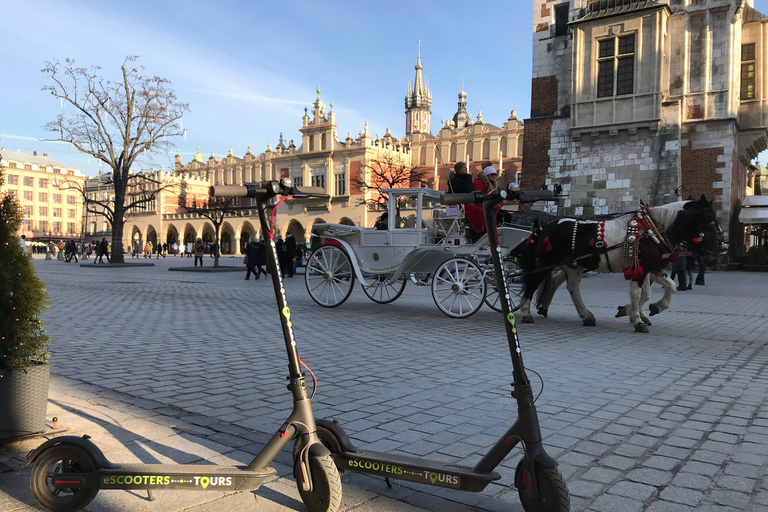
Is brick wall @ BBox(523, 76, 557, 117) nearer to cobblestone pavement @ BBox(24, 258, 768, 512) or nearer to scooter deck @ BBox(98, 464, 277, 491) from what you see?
cobblestone pavement @ BBox(24, 258, 768, 512)

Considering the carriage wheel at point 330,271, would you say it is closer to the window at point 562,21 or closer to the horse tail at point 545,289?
the horse tail at point 545,289

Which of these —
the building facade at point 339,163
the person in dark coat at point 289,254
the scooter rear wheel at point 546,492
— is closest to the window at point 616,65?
the person in dark coat at point 289,254

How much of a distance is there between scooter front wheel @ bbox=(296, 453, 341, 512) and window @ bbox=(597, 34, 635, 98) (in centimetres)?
2127

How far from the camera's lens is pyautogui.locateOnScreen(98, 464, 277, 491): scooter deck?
2.20 m

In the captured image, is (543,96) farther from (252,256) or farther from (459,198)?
(459,198)

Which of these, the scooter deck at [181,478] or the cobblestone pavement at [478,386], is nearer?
the scooter deck at [181,478]

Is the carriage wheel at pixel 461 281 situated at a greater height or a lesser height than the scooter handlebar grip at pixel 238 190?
lesser

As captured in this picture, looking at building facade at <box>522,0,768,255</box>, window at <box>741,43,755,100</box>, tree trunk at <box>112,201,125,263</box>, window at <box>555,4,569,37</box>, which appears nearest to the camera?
building facade at <box>522,0,768,255</box>

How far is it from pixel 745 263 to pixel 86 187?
9496 centimetres

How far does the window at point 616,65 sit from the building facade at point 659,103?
0.12ft

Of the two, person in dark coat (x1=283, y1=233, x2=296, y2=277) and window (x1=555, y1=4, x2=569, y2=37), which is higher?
window (x1=555, y1=4, x2=569, y2=37)

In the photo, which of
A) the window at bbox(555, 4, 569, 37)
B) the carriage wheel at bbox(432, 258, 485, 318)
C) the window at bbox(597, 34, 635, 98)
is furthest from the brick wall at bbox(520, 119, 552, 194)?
the carriage wheel at bbox(432, 258, 485, 318)

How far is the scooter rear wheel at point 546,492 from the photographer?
205 cm

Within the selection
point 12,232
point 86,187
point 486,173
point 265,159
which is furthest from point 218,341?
point 86,187
